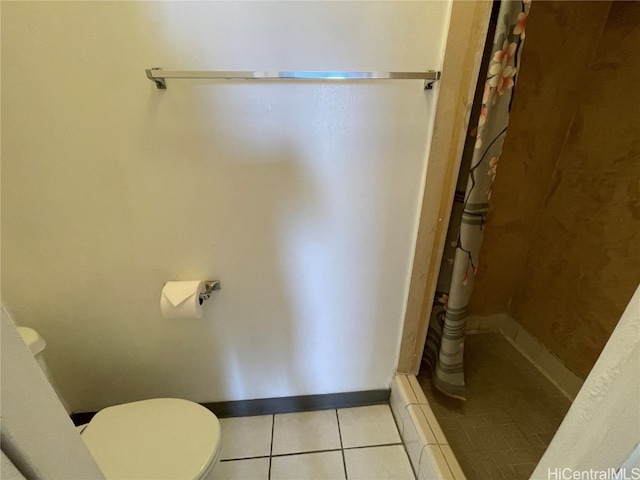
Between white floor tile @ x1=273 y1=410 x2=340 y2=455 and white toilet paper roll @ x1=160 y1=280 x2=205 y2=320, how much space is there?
2.29 feet

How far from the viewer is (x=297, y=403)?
1477mm

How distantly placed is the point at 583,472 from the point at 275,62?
1084 mm

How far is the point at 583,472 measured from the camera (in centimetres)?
51

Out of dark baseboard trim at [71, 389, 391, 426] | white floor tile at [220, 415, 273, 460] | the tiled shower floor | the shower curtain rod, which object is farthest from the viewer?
dark baseboard trim at [71, 389, 391, 426]

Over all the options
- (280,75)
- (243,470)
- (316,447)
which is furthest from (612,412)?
(243,470)

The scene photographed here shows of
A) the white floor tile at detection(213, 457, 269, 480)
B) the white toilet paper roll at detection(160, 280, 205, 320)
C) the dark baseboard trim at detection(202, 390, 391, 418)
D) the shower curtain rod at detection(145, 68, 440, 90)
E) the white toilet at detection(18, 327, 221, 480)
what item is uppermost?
the shower curtain rod at detection(145, 68, 440, 90)

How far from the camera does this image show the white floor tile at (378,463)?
1246 millimetres

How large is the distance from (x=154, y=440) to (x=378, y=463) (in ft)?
2.73

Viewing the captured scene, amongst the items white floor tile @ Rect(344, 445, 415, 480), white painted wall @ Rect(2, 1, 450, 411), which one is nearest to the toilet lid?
white painted wall @ Rect(2, 1, 450, 411)

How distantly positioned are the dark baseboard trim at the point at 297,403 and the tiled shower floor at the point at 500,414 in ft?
0.81

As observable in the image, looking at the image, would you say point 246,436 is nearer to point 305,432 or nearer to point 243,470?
point 243,470

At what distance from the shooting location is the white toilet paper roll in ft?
3.53

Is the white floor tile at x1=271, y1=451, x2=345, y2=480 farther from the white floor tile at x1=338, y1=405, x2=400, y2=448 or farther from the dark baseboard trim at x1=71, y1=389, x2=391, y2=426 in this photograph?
the dark baseboard trim at x1=71, y1=389, x2=391, y2=426

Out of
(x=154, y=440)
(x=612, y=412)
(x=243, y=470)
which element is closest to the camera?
(x=612, y=412)
